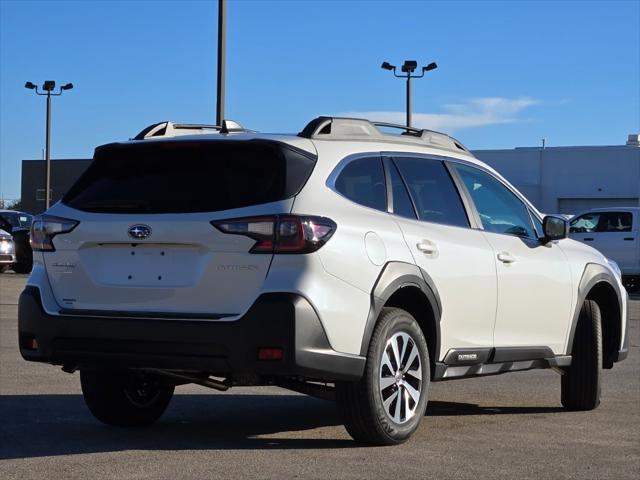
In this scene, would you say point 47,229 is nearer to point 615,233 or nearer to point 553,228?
point 553,228

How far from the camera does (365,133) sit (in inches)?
300

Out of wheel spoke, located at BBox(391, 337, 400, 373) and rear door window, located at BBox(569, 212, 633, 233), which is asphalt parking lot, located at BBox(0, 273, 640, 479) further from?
rear door window, located at BBox(569, 212, 633, 233)

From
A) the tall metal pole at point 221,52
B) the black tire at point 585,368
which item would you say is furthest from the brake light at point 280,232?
the tall metal pole at point 221,52

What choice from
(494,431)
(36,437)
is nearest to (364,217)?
(494,431)

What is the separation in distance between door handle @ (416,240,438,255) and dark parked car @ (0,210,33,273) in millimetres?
22735

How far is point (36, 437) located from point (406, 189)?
2.65 meters

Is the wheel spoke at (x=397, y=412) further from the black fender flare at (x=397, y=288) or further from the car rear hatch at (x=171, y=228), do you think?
the car rear hatch at (x=171, y=228)

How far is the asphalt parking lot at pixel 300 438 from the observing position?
651cm

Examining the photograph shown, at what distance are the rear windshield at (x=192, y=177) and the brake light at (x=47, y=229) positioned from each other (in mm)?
127

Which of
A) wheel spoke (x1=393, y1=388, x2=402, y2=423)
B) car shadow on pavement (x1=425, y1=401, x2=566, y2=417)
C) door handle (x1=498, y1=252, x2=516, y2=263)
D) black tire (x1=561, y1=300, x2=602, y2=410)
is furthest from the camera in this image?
black tire (x1=561, y1=300, x2=602, y2=410)

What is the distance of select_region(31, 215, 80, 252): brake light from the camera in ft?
23.4

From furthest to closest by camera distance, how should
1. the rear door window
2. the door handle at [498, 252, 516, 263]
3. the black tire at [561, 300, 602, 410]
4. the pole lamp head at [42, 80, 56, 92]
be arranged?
the pole lamp head at [42, 80, 56, 92]
the rear door window
the black tire at [561, 300, 602, 410]
the door handle at [498, 252, 516, 263]

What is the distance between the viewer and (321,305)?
6574 millimetres

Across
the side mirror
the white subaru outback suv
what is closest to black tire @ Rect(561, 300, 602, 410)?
the side mirror
